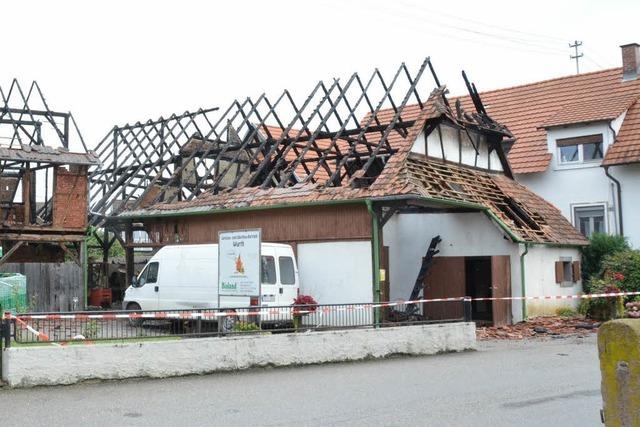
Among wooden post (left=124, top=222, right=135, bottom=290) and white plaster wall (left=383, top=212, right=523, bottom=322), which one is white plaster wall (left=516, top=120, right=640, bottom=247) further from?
wooden post (left=124, top=222, right=135, bottom=290)

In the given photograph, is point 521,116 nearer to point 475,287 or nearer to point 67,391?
point 475,287

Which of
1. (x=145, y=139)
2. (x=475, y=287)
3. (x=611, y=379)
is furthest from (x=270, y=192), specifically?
(x=611, y=379)

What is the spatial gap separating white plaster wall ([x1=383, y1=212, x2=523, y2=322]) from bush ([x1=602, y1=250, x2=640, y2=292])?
3.57 metres

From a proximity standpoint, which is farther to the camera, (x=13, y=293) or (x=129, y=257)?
(x=129, y=257)

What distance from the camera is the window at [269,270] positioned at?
1781 centimetres

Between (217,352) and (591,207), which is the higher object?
(591,207)

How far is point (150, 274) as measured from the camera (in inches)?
781

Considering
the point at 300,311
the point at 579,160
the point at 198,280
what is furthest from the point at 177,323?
the point at 579,160

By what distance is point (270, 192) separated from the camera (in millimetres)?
21922

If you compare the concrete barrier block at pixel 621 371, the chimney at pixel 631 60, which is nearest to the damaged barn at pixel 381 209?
the chimney at pixel 631 60

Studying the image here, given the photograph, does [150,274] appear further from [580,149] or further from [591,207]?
[580,149]

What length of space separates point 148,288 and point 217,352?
7706 millimetres

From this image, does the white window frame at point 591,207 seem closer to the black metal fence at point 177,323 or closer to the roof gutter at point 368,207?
the roof gutter at point 368,207

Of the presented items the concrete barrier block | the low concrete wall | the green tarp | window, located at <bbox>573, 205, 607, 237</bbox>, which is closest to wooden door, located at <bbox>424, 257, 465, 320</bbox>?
the low concrete wall
